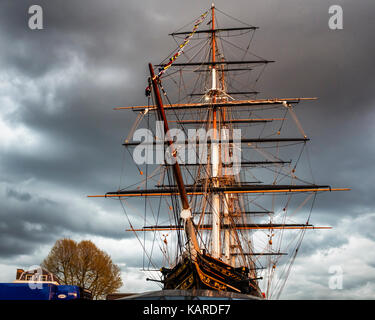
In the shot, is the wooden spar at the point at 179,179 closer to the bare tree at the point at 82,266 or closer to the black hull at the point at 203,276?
the black hull at the point at 203,276

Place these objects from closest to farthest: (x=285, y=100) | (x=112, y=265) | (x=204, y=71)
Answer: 1. (x=285, y=100)
2. (x=204, y=71)
3. (x=112, y=265)

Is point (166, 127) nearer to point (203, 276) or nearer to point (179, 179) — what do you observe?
point (179, 179)

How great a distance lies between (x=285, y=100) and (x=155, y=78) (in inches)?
731

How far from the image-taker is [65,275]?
128 ft

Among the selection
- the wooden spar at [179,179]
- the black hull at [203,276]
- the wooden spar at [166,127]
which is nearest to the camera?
the wooden spar at [166,127]

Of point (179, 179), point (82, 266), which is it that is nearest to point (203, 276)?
point (179, 179)

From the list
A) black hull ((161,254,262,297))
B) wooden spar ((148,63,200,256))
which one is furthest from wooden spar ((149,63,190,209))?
black hull ((161,254,262,297))

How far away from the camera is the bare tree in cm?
3988

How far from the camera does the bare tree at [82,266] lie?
39.9 meters

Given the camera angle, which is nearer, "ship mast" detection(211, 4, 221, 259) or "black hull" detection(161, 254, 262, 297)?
"black hull" detection(161, 254, 262, 297)

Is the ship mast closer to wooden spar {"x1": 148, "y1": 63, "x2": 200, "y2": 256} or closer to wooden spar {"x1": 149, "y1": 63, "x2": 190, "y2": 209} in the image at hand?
wooden spar {"x1": 148, "y1": 63, "x2": 200, "y2": 256}

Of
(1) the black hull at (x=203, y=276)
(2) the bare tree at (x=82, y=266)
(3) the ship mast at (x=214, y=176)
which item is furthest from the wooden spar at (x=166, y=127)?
(2) the bare tree at (x=82, y=266)

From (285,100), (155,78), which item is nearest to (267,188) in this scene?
(285,100)
